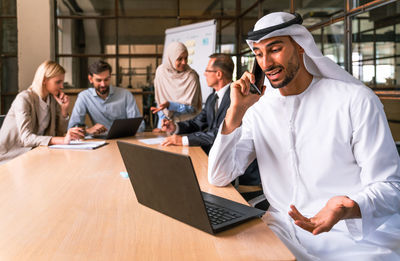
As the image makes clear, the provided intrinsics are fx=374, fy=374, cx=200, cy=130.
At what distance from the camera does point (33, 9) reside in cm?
680

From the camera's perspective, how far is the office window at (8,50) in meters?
7.01

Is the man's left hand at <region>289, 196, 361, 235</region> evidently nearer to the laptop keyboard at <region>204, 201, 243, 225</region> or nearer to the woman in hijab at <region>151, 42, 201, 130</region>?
the laptop keyboard at <region>204, 201, 243, 225</region>

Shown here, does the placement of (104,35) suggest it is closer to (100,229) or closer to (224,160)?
(224,160)

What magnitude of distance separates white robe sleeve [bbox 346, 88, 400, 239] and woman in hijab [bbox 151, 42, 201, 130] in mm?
3074

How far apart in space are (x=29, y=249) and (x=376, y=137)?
4.25 feet

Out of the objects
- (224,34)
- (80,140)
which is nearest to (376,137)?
(80,140)

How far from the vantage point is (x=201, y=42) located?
20.5 feet

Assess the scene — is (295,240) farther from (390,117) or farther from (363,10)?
(363,10)

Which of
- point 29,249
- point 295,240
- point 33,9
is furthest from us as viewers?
point 33,9

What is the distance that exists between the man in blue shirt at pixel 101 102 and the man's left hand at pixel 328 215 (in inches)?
127

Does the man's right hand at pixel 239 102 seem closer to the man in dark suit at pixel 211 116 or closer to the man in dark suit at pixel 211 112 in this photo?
the man in dark suit at pixel 211 116

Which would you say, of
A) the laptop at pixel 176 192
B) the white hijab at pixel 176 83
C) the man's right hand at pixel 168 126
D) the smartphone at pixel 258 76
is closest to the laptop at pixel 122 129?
the man's right hand at pixel 168 126

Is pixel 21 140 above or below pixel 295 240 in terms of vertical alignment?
above

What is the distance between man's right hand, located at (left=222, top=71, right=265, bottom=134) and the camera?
1700mm
